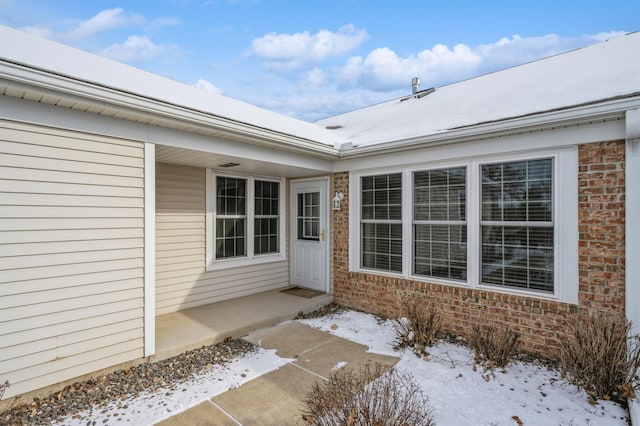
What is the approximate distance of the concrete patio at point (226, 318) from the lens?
420 centimetres

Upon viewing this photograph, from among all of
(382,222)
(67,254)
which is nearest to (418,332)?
(382,222)

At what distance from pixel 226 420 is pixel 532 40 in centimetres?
1224

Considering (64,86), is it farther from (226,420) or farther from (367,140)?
(367,140)

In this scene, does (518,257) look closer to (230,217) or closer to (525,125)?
(525,125)

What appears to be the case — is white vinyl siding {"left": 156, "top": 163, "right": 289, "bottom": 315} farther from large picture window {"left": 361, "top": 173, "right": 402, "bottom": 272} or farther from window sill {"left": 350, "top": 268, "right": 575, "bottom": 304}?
window sill {"left": 350, "top": 268, "right": 575, "bottom": 304}

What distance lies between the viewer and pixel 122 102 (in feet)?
Answer: 10.8

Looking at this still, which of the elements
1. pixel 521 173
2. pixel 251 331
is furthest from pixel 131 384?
pixel 521 173

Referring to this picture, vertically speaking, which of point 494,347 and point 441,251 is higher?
point 441,251

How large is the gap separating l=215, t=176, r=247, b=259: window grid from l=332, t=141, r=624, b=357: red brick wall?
11.7ft

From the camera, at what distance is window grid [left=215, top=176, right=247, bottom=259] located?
6074 mm

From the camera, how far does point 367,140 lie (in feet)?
19.1

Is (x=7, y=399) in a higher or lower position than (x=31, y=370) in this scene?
lower

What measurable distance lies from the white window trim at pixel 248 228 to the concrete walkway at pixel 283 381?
1724 mm

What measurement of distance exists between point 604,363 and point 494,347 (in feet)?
3.27
